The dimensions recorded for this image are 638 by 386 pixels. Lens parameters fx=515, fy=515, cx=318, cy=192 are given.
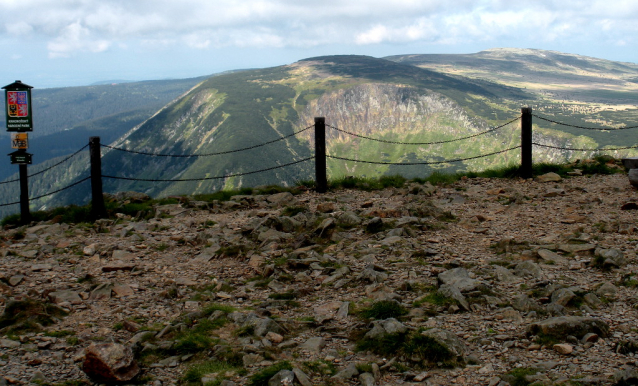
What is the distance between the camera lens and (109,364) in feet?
16.3

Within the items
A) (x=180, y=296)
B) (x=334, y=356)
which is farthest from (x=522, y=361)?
(x=180, y=296)

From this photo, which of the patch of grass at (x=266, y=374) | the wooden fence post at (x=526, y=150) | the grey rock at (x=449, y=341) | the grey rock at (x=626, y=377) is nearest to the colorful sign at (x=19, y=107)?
the patch of grass at (x=266, y=374)

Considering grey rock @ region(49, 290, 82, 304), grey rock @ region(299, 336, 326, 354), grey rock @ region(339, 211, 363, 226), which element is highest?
grey rock @ region(339, 211, 363, 226)

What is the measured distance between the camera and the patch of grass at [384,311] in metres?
6.26

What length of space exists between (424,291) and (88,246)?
649 cm

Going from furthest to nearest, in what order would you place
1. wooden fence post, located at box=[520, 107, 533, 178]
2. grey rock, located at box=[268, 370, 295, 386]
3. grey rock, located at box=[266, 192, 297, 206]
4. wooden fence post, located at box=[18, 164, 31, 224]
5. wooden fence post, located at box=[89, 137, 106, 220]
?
1. wooden fence post, located at box=[520, 107, 533, 178]
2. grey rock, located at box=[266, 192, 297, 206]
3. wooden fence post, located at box=[18, 164, 31, 224]
4. wooden fence post, located at box=[89, 137, 106, 220]
5. grey rock, located at box=[268, 370, 295, 386]

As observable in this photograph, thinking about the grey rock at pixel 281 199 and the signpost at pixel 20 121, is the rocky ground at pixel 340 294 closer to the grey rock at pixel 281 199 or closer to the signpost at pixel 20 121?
→ the grey rock at pixel 281 199

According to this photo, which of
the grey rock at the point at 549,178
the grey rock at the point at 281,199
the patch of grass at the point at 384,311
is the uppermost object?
the grey rock at the point at 549,178

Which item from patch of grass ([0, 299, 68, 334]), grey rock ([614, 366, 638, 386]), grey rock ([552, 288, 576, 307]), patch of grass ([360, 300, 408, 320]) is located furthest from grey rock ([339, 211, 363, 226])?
grey rock ([614, 366, 638, 386])

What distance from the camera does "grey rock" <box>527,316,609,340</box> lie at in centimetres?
541

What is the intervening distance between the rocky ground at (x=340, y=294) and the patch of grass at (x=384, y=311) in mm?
20

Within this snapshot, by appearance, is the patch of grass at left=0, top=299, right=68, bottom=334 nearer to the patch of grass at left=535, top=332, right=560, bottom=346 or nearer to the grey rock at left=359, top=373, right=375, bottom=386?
the grey rock at left=359, top=373, right=375, bottom=386

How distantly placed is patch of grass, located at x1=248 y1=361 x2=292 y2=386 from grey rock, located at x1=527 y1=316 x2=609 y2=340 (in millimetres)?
2668

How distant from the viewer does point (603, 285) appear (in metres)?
6.77
